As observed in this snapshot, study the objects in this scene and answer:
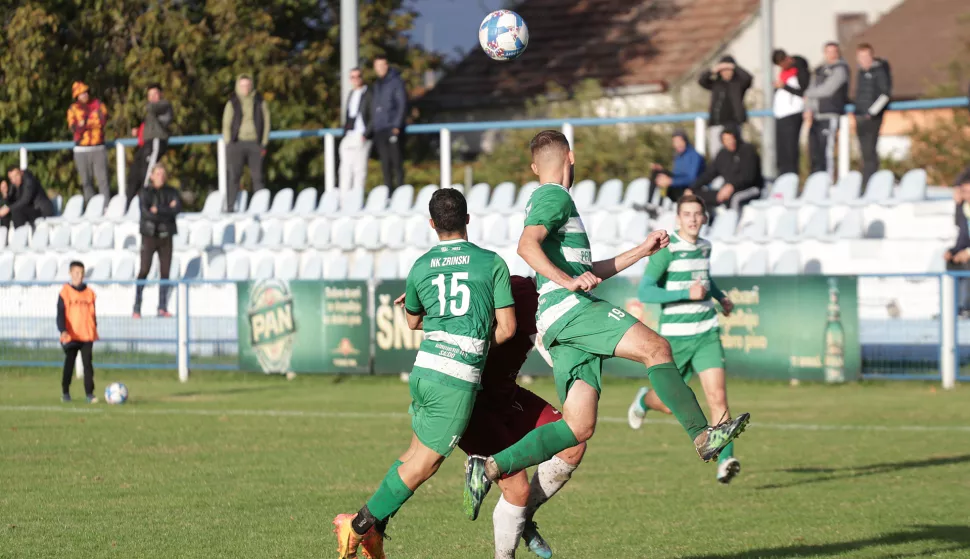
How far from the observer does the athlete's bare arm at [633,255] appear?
7520mm

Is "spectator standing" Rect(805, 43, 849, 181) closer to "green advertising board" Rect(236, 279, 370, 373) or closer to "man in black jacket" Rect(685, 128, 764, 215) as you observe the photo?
"man in black jacket" Rect(685, 128, 764, 215)

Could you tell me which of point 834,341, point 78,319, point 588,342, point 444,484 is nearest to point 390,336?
point 78,319

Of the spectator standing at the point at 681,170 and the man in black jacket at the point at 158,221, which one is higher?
the spectator standing at the point at 681,170

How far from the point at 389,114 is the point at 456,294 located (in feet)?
54.2

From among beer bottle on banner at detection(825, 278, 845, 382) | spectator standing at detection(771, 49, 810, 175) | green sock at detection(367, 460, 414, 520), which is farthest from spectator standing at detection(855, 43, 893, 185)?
green sock at detection(367, 460, 414, 520)

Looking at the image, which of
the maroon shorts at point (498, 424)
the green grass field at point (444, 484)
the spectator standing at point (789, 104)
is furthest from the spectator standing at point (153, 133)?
the maroon shorts at point (498, 424)

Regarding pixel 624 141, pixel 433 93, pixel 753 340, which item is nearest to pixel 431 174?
pixel 624 141

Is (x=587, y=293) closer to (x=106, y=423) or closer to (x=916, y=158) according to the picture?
(x=106, y=423)

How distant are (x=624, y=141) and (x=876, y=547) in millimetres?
25077

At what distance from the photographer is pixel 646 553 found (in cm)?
797

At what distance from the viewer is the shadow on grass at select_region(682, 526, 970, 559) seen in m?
7.91

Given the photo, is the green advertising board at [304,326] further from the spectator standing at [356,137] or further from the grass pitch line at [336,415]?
the spectator standing at [356,137]

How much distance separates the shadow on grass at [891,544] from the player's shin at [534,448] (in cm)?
121

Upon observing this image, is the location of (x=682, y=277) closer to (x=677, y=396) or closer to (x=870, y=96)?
(x=677, y=396)
